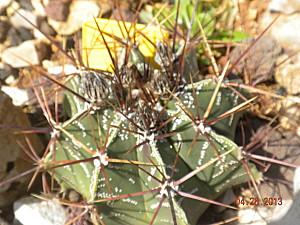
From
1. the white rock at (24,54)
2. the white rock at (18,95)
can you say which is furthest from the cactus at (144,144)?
the white rock at (24,54)

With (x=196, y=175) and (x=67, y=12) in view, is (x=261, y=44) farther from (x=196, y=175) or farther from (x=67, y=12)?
(x=67, y=12)

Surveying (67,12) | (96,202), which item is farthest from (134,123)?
(67,12)

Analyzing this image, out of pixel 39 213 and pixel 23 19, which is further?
pixel 23 19

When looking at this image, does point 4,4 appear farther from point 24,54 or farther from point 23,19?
point 24,54

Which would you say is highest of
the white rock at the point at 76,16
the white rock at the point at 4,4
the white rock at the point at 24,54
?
the white rock at the point at 4,4
